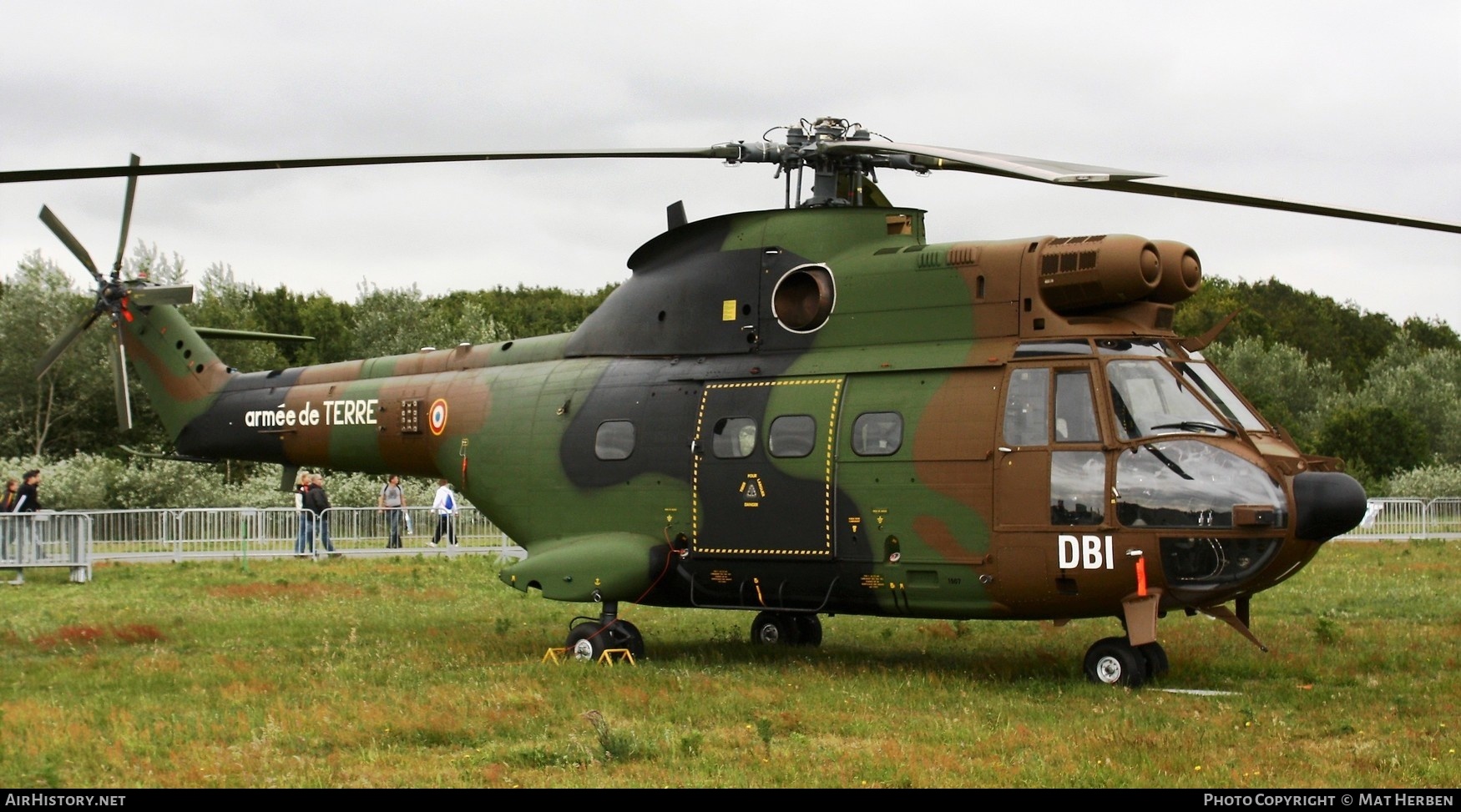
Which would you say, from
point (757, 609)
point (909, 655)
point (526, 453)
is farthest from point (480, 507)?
point (909, 655)

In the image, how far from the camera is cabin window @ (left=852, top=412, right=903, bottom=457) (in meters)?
14.0

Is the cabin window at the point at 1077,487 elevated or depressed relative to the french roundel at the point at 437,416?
depressed

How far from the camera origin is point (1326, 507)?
12672mm

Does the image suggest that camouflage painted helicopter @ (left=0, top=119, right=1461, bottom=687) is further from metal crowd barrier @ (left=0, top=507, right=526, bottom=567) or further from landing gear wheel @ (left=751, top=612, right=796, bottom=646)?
metal crowd barrier @ (left=0, top=507, right=526, bottom=567)

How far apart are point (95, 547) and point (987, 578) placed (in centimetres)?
2329

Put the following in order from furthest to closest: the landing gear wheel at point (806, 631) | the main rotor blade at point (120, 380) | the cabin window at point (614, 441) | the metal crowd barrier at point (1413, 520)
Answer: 1. the metal crowd barrier at point (1413, 520)
2. the main rotor blade at point (120, 380)
3. the landing gear wheel at point (806, 631)
4. the cabin window at point (614, 441)

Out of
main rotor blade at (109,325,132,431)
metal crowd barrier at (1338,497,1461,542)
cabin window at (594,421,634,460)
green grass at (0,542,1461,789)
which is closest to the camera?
green grass at (0,542,1461,789)

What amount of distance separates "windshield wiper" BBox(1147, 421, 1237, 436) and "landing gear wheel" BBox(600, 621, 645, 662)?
5944mm

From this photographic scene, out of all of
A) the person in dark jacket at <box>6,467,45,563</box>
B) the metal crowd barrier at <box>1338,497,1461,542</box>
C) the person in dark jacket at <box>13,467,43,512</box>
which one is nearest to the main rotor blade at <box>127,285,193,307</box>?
the person in dark jacket at <box>6,467,45,563</box>

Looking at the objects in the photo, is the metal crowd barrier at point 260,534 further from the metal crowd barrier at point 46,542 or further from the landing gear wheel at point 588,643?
the landing gear wheel at point 588,643

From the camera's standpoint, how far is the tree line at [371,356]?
1833 inches

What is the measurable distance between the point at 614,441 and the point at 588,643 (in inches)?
85.7

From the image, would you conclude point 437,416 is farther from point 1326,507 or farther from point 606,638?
point 1326,507

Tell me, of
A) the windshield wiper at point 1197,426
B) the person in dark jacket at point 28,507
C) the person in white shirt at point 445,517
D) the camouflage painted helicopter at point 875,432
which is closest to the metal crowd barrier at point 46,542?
the person in dark jacket at point 28,507
